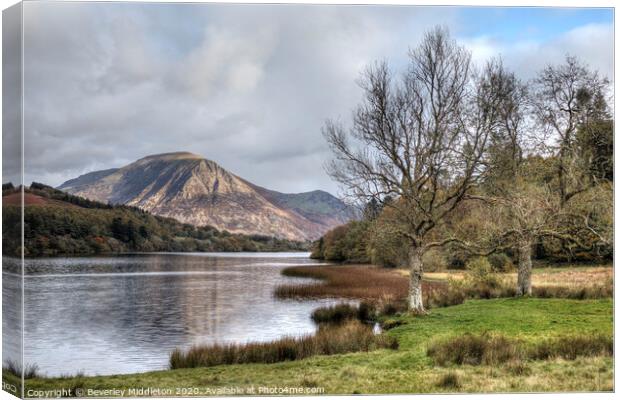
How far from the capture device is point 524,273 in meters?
15.7

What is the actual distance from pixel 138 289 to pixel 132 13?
5517mm

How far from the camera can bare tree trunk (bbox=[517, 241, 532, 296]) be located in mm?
15117

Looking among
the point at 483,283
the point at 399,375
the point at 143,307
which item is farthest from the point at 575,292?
the point at 143,307

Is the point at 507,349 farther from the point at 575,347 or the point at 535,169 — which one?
the point at 535,169

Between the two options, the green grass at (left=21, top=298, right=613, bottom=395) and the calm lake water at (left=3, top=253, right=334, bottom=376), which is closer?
the green grass at (left=21, top=298, right=613, bottom=395)

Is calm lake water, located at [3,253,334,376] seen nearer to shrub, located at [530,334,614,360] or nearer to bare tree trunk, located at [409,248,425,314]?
bare tree trunk, located at [409,248,425,314]

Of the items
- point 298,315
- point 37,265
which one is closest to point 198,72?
point 37,265

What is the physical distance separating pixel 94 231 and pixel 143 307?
73.5 inches

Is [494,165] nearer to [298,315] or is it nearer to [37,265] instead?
[298,315]

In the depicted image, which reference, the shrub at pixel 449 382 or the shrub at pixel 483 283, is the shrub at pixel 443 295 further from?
the shrub at pixel 449 382

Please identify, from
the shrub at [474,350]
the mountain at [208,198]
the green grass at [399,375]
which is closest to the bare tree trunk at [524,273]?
the green grass at [399,375]

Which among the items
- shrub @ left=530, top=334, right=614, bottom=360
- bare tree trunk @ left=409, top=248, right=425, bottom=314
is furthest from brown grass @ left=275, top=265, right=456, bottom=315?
shrub @ left=530, top=334, right=614, bottom=360

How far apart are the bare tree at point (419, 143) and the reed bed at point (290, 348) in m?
2.15

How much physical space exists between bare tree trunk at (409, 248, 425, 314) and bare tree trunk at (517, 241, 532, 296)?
89.1 inches
